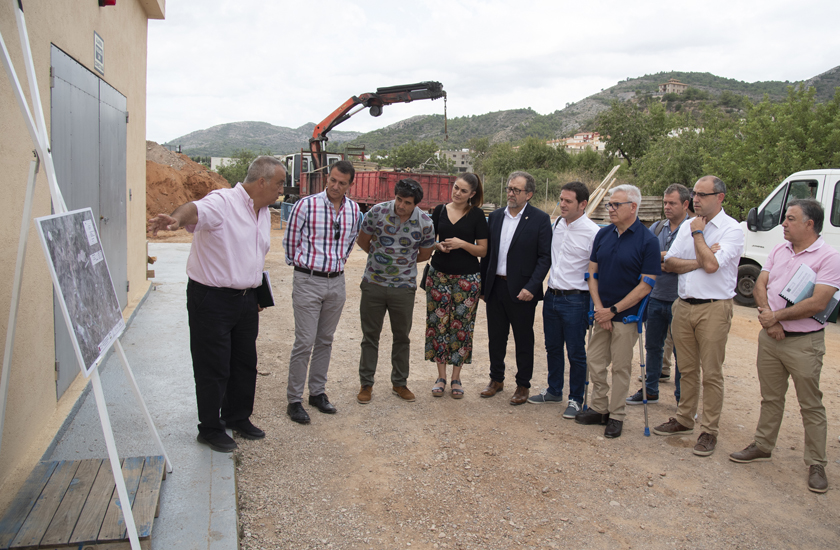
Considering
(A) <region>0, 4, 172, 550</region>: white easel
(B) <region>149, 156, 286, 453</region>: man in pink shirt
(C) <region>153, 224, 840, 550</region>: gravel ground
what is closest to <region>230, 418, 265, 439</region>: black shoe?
(C) <region>153, 224, 840, 550</region>: gravel ground

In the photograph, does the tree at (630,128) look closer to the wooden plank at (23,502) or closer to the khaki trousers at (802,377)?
the khaki trousers at (802,377)

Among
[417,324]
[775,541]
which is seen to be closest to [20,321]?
[775,541]

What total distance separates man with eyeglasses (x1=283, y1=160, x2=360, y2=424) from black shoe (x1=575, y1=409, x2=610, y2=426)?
81.3 inches

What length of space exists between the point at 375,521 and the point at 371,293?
191 cm

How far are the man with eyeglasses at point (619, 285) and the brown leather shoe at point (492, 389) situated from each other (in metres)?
0.94

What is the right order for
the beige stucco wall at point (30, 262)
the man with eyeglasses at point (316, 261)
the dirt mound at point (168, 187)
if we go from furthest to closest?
1. the dirt mound at point (168, 187)
2. the man with eyeglasses at point (316, 261)
3. the beige stucco wall at point (30, 262)

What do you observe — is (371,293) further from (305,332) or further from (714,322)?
(714,322)

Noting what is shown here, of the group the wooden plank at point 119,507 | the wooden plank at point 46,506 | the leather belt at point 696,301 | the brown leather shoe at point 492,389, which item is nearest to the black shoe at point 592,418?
the brown leather shoe at point 492,389

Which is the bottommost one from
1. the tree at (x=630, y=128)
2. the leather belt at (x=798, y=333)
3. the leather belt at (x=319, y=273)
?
the leather belt at (x=798, y=333)

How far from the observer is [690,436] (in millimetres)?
4238

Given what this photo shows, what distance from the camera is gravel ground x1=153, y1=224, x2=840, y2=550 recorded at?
296 cm

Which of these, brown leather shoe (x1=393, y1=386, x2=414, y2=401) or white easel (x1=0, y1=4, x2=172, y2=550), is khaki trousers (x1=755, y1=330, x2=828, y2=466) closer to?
brown leather shoe (x1=393, y1=386, x2=414, y2=401)

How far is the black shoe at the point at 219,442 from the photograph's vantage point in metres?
3.44

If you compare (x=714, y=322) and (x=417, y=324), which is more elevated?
(x=714, y=322)
